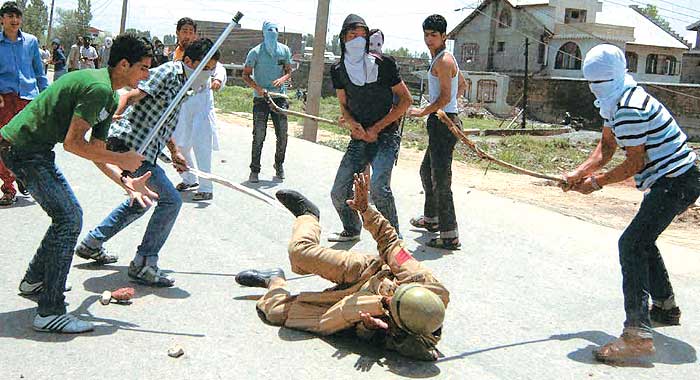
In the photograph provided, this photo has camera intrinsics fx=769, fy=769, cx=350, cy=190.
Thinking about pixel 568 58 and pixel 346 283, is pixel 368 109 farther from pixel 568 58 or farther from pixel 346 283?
pixel 568 58

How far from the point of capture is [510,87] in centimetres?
4391

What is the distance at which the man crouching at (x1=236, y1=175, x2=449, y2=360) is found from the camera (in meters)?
4.23

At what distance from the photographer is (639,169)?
4.84 m

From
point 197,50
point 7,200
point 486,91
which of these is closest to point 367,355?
point 197,50

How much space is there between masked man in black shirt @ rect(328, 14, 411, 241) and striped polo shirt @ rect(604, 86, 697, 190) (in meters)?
2.28

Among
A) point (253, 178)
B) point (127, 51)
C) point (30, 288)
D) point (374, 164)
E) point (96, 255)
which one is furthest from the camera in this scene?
point (253, 178)

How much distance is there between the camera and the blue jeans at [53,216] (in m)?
4.55

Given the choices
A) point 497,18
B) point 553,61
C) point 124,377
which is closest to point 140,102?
point 124,377

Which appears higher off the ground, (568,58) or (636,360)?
(568,58)

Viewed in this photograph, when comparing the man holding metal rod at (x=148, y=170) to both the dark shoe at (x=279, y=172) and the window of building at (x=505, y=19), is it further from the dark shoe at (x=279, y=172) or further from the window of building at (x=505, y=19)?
the window of building at (x=505, y=19)

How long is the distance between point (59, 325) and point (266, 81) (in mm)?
6370

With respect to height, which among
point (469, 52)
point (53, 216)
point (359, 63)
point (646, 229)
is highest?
point (469, 52)

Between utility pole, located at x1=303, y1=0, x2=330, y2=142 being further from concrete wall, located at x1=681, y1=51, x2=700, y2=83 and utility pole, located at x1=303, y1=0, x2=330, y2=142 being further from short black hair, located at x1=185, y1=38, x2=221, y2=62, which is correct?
concrete wall, located at x1=681, y1=51, x2=700, y2=83

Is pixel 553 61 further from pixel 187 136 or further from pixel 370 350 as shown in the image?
pixel 370 350
